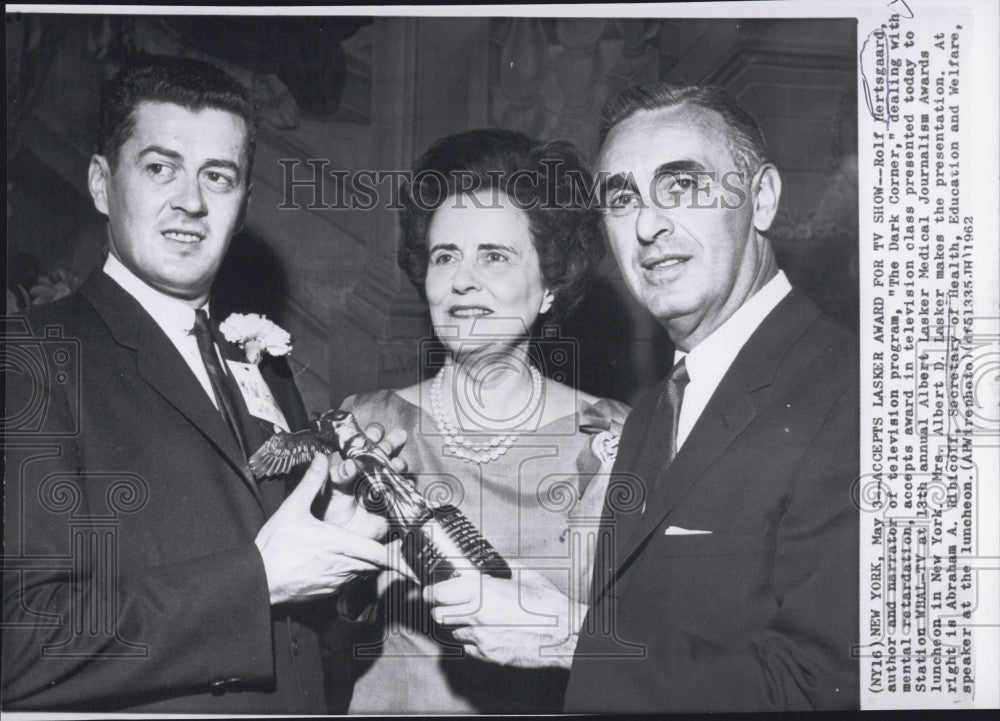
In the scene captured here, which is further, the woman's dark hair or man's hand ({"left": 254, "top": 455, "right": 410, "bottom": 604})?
the woman's dark hair

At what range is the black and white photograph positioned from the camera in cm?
326

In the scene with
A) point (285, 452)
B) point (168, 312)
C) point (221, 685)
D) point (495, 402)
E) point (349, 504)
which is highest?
point (168, 312)

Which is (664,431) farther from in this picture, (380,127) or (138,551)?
(138,551)

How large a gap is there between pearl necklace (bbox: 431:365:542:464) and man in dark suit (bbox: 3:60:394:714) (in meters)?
0.35

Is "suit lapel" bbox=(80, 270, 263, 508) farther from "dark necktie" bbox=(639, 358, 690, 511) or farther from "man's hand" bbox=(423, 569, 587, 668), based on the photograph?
"dark necktie" bbox=(639, 358, 690, 511)

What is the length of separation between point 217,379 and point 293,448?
1.03 ft

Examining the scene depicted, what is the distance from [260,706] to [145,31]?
211 cm

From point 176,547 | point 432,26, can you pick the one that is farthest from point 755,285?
point 176,547

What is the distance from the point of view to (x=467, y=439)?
132 inches

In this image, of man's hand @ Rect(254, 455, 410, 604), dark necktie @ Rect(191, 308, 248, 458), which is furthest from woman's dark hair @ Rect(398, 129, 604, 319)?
man's hand @ Rect(254, 455, 410, 604)

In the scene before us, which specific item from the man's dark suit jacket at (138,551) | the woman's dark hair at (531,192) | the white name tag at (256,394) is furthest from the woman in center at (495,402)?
the man's dark suit jacket at (138,551)

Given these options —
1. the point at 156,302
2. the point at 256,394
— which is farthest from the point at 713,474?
the point at 156,302

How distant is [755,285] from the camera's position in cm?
334

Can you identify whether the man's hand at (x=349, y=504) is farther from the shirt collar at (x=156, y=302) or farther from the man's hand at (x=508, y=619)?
the shirt collar at (x=156, y=302)
